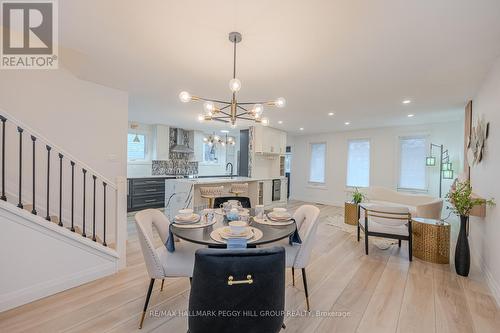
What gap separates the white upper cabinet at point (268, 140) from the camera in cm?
641

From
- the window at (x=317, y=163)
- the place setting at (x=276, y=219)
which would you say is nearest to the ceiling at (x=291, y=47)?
the place setting at (x=276, y=219)

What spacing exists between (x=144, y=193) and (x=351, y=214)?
5226 millimetres

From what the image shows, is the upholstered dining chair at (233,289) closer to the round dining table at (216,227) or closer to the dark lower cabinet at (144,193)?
the round dining table at (216,227)

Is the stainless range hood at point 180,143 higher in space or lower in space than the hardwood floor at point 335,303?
higher

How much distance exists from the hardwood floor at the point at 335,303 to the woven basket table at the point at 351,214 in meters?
1.84

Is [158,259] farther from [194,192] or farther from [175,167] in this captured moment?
[175,167]

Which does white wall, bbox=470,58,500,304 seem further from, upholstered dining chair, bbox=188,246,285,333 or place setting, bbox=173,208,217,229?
place setting, bbox=173,208,217,229

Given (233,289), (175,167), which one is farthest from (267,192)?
(233,289)

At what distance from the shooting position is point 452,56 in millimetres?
2355

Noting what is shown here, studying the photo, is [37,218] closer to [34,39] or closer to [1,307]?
[1,307]

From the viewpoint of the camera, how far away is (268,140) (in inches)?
265

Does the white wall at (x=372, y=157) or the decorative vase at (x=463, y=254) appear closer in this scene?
the decorative vase at (x=463, y=254)

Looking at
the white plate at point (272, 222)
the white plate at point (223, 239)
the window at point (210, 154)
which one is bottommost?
the white plate at point (223, 239)

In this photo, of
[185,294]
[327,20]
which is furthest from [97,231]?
[327,20]
